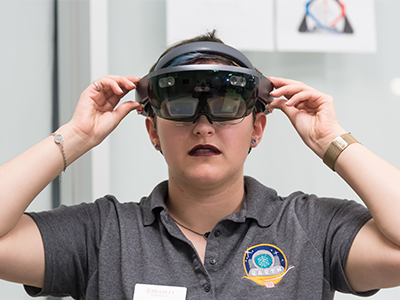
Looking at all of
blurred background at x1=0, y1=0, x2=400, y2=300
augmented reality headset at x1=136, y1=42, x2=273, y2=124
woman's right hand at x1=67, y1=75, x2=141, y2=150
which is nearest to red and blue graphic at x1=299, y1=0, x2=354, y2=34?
blurred background at x1=0, y1=0, x2=400, y2=300

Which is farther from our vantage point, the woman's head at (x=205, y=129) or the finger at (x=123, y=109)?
the finger at (x=123, y=109)

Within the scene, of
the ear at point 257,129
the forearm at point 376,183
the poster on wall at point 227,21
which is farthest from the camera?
the poster on wall at point 227,21

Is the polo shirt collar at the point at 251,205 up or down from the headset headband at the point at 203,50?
down

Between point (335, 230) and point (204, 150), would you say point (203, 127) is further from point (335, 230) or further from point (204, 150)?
point (335, 230)

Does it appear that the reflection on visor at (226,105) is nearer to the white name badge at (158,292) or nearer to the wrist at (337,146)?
the wrist at (337,146)

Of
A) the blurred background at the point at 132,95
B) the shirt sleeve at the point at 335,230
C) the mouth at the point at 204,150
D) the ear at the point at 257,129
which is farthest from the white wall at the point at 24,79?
the shirt sleeve at the point at 335,230

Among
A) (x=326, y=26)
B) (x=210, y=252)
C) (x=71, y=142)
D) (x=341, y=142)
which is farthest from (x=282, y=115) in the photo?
(x=71, y=142)

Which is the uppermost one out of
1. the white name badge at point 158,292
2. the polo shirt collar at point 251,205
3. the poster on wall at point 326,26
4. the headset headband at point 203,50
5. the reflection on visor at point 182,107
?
the poster on wall at point 326,26

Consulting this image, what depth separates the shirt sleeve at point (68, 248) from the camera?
1229 mm

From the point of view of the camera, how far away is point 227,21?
2.12 metres

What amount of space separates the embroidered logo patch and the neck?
0.63 ft

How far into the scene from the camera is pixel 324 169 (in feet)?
7.52

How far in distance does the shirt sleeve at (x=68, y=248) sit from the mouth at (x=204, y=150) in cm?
43

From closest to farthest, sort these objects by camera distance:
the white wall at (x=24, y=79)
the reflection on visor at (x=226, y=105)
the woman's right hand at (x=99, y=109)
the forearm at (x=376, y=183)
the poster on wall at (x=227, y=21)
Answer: the forearm at (x=376, y=183)
the reflection on visor at (x=226, y=105)
the woman's right hand at (x=99, y=109)
the white wall at (x=24, y=79)
the poster on wall at (x=227, y=21)
